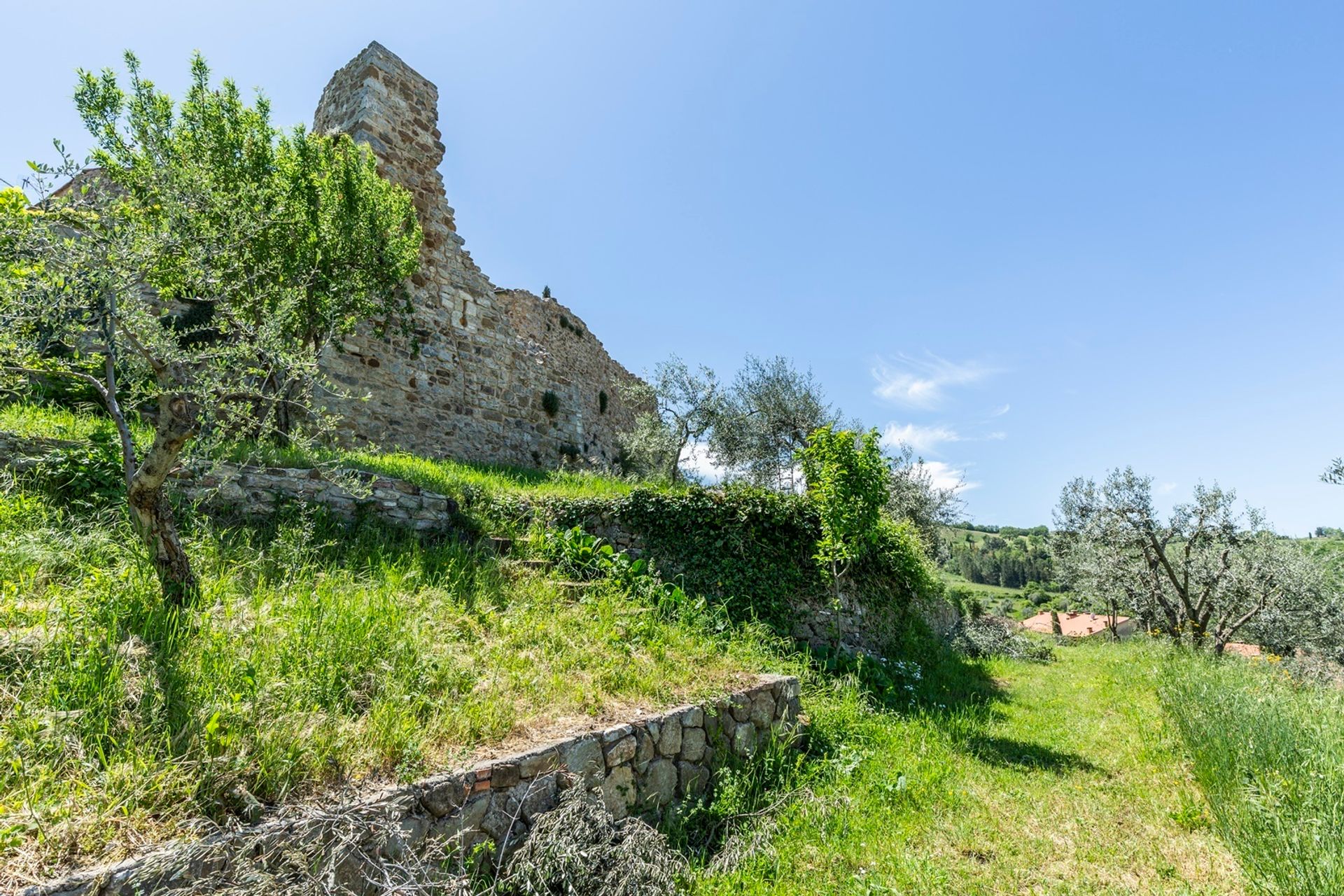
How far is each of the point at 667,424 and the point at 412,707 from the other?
40.9 ft

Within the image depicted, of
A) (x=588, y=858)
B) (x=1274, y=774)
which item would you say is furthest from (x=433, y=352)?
(x=1274, y=774)

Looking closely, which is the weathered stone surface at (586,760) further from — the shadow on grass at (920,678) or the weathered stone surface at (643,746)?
the shadow on grass at (920,678)

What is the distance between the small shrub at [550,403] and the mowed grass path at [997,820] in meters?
10.0

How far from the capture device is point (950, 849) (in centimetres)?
419

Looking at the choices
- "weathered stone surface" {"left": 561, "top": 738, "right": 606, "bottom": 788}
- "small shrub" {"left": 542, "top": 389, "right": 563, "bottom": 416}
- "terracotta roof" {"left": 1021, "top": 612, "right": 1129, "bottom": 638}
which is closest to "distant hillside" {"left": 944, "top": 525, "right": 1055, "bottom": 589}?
"terracotta roof" {"left": 1021, "top": 612, "right": 1129, "bottom": 638}

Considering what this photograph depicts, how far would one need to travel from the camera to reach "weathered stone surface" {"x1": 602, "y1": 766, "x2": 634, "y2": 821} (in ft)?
12.8

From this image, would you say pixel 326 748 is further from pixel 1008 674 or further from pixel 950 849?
pixel 1008 674

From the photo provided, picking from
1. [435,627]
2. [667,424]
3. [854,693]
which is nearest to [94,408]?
[435,627]

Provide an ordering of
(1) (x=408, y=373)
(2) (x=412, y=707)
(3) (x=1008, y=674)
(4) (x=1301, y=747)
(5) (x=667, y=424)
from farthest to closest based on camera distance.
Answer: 1. (5) (x=667, y=424)
2. (3) (x=1008, y=674)
3. (1) (x=408, y=373)
4. (4) (x=1301, y=747)
5. (2) (x=412, y=707)

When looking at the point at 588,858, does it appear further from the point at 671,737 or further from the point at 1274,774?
the point at 1274,774

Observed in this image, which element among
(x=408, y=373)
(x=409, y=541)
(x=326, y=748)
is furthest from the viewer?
(x=408, y=373)

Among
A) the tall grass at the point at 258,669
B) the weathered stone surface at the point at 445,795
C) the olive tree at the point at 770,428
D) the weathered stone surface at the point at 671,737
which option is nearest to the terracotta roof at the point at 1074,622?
the olive tree at the point at 770,428

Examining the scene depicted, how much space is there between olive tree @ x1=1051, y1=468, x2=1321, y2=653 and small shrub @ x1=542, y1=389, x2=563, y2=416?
52.2 ft

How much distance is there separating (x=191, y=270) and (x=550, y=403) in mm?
9423
